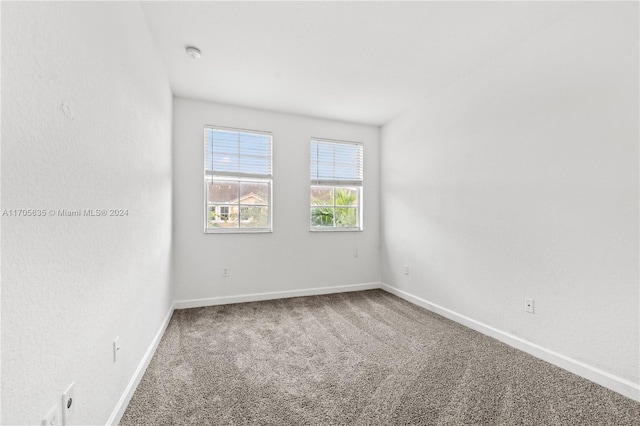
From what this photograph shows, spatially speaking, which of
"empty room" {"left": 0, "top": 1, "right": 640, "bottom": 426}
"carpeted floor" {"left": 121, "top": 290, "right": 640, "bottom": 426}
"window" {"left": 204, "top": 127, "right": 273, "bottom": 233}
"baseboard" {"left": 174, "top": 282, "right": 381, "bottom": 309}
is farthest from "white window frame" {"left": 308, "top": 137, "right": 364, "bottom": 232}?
"carpeted floor" {"left": 121, "top": 290, "right": 640, "bottom": 426}

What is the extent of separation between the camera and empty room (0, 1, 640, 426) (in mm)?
1001

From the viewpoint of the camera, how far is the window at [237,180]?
11.5 ft

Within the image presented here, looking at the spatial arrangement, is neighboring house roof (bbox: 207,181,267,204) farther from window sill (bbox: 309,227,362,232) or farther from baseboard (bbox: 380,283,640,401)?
baseboard (bbox: 380,283,640,401)

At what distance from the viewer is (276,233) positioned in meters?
3.75

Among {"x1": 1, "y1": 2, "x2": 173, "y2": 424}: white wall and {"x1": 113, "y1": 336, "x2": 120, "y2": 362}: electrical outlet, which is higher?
{"x1": 1, "y1": 2, "x2": 173, "y2": 424}: white wall

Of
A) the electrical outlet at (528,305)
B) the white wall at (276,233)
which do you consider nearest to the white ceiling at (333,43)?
the white wall at (276,233)

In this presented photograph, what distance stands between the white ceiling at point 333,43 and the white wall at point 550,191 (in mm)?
281

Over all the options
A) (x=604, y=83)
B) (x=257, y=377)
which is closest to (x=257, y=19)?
(x=604, y=83)

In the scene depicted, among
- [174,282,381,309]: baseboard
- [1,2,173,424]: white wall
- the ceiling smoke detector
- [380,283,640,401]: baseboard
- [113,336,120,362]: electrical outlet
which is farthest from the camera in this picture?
[174,282,381,309]: baseboard

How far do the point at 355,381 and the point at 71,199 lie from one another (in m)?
1.82

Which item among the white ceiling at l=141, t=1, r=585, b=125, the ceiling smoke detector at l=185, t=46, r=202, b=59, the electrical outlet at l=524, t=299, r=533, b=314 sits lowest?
the electrical outlet at l=524, t=299, r=533, b=314

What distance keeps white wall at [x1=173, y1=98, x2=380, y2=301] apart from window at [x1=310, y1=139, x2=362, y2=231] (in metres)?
0.11

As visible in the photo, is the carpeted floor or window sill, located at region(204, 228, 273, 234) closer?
the carpeted floor

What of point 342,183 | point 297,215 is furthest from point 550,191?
point 297,215
